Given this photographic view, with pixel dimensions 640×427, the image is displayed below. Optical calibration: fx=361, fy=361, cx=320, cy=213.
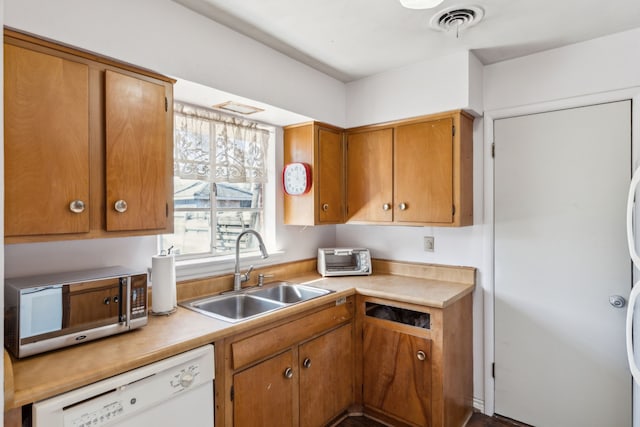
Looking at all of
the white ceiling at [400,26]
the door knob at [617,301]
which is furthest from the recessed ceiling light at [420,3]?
the door knob at [617,301]

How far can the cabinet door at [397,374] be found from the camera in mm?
2160

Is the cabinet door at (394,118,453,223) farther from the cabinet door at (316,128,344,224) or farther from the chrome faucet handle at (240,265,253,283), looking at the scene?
the chrome faucet handle at (240,265,253,283)

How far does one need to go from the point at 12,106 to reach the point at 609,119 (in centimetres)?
286

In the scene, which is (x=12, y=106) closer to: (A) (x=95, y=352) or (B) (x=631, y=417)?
(A) (x=95, y=352)

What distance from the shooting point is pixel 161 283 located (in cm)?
181

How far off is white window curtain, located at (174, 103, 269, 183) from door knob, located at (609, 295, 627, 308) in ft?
7.51

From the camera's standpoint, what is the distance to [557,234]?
2.23m

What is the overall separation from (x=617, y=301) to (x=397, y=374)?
4.32 ft

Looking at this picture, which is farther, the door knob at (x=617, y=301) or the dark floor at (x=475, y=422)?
the dark floor at (x=475, y=422)

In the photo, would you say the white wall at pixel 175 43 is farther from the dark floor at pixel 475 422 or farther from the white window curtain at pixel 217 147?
the dark floor at pixel 475 422

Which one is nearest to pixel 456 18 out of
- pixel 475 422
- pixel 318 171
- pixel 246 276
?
pixel 318 171

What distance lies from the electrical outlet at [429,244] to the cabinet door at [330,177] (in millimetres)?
665

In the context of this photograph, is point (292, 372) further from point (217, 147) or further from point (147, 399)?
point (217, 147)

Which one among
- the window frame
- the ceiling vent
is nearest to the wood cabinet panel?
the window frame
